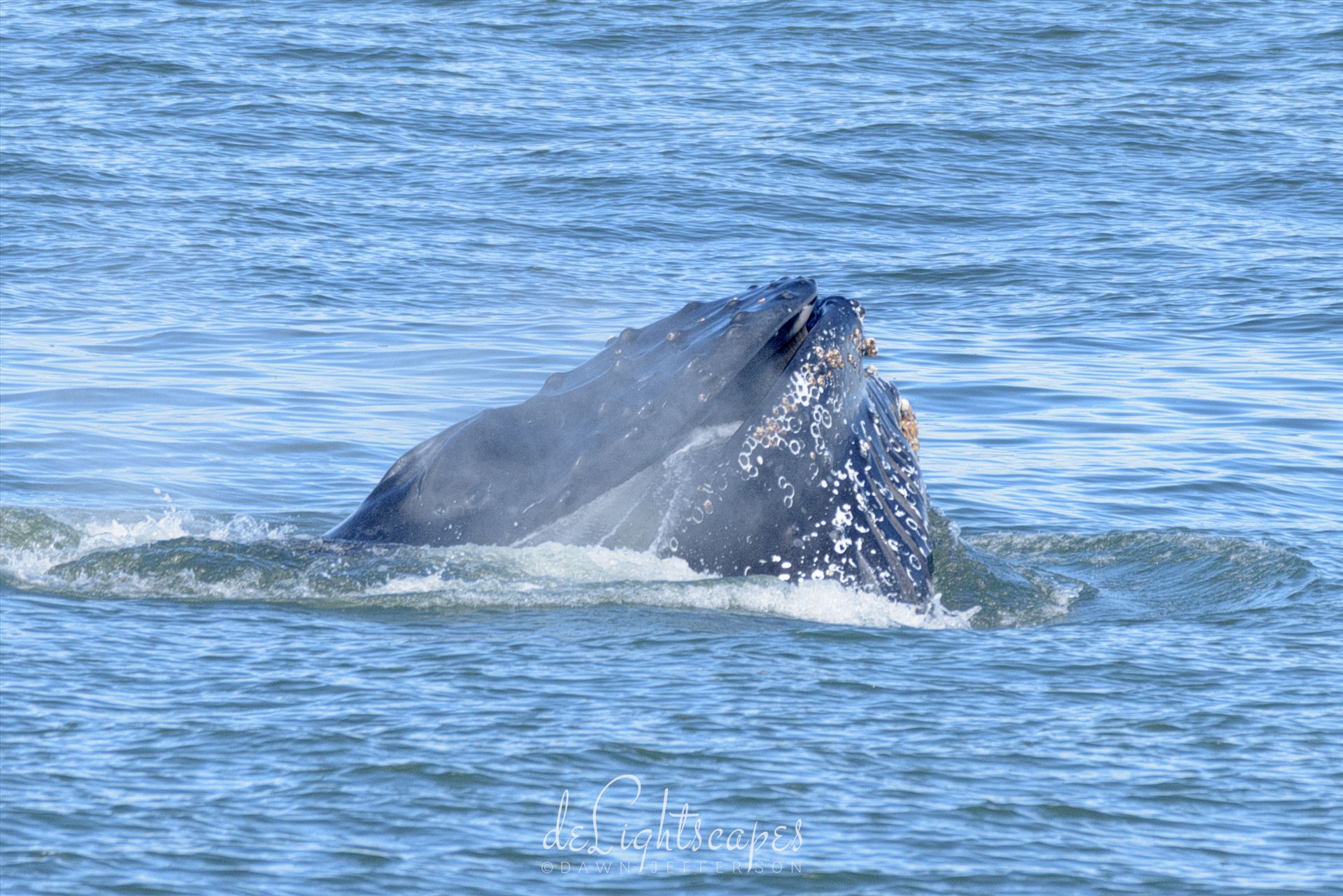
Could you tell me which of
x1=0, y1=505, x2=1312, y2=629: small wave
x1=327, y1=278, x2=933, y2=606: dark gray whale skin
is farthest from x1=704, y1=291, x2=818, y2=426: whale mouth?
x1=0, y1=505, x2=1312, y2=629: small wave

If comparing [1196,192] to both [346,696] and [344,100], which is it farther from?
[346,696]

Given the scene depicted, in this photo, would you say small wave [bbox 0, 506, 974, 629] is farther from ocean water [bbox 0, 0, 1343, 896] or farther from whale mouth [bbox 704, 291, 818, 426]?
whale mouth [bbox 704, 291, 818, 426]

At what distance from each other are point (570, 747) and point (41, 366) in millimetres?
10647

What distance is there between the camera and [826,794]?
6.03m

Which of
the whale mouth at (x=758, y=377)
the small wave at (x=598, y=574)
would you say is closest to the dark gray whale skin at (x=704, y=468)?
the whale mouth at (x=758, y=377)

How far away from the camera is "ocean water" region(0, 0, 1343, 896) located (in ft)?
19.2

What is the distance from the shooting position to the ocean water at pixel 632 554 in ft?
19.2

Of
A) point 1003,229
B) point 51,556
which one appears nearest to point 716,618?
point 51,556

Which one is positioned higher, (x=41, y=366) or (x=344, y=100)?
(x=344, y=100)

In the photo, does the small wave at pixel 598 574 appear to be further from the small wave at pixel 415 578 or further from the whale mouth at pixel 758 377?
the whale mouth at pixel 758 377

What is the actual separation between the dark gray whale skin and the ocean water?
0.17 metres

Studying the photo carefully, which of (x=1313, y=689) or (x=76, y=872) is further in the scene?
(x=1313, y=689)

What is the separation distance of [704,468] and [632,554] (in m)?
0.47

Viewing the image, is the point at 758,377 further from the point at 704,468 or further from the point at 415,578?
the point at 415,578
